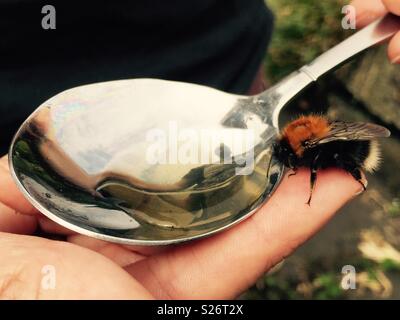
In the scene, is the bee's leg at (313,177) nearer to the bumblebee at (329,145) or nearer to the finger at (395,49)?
the bumblebee at (329,145)

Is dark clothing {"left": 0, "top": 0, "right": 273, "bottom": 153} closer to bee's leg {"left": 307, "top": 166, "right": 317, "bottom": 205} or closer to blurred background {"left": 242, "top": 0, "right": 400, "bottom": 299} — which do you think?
bee's leg {"left": 307, "top": 166, "right": 317, "bottom": 205}

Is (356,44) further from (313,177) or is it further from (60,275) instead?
(60,275)

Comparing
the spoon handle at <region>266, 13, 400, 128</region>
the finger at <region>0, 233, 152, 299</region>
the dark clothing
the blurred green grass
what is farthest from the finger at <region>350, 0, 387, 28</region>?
the blurred green grass

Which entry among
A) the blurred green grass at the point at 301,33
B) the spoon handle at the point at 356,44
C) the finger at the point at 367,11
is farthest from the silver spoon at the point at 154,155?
the blurred green grass at the point at 301,33

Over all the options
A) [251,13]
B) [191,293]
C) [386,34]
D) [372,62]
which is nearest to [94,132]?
[191,293]

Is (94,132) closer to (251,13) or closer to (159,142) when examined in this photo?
(159,142)
